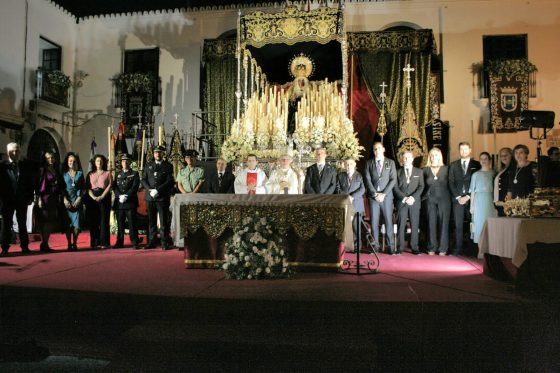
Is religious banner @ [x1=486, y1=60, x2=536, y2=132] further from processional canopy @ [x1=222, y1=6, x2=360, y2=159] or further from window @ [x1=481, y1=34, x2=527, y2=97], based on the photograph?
processional canopy @ [x1=222, y1=6, x2=360, y2=159]

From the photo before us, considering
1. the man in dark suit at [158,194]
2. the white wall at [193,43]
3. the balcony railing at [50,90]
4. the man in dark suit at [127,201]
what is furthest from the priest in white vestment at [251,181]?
the balcony railing at [50,90]

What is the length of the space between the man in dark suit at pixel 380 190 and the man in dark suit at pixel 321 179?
34.7 inches

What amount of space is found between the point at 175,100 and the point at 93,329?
10.9m

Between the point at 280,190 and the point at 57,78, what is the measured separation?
9.47 m

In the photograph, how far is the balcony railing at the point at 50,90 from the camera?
13.6 metres

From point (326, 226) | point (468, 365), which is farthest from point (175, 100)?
point (468, 365)

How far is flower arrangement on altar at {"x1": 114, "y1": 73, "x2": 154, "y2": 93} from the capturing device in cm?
1424

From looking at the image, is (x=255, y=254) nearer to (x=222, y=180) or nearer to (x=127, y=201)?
(x=222, y=180)

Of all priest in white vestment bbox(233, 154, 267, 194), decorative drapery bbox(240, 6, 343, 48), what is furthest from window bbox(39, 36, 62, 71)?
priest in white vestment bbox(233, 154, 267, 194)

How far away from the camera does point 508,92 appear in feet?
40.7

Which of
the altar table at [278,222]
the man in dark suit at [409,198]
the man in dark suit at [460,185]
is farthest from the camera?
the man in dark suit at [409,198]

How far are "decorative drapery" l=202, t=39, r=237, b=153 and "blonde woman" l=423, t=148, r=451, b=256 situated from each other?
20.7 feet

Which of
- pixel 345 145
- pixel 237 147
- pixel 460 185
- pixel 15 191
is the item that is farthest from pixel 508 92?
pixel 15 191

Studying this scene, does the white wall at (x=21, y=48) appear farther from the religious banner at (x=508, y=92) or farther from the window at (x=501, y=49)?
the religious banner at (x=508, y=92)
